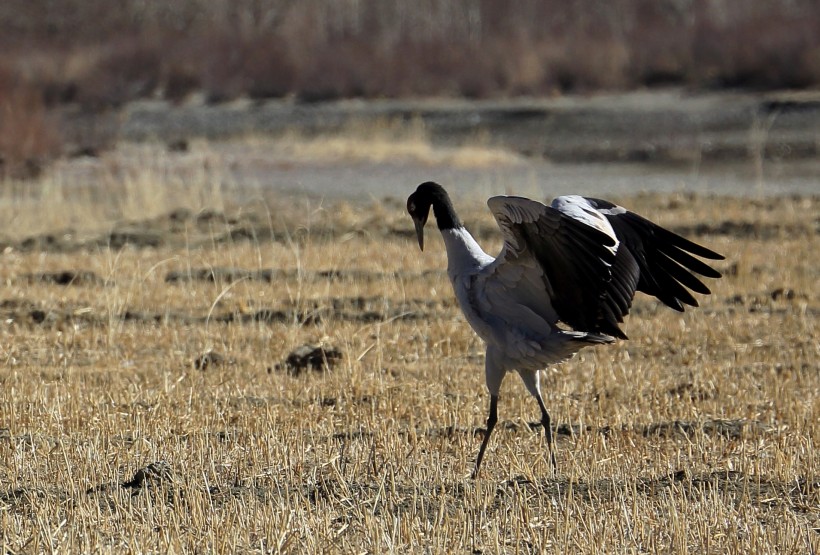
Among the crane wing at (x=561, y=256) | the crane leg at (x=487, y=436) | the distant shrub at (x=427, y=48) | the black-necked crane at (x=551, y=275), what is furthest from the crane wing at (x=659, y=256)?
the distant shrub at (x=427, y=48)

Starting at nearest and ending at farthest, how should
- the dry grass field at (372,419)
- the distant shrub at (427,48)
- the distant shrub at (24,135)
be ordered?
the dry grass field at (372,419) < the distant shrub at (24,135) < the distant shrub at (427,48)

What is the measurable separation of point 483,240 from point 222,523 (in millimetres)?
10969

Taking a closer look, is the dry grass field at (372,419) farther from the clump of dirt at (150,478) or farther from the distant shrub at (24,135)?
the distant shrub at (24,135)

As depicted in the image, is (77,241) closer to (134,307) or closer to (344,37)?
(134,307)

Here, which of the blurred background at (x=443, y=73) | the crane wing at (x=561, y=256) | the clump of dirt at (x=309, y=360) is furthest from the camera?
the blurred background at (x=443, y=73)

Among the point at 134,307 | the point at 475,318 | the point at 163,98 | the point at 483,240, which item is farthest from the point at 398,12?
the point at 475,318

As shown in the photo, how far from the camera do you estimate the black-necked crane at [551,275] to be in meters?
6.51

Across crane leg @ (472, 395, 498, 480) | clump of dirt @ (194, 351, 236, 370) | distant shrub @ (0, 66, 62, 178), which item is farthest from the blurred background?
crane leg @ (472, 395, 498, 480)

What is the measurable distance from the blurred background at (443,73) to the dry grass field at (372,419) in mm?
13453

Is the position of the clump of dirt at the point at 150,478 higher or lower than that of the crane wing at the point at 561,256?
lower

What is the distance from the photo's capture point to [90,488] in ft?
20.2

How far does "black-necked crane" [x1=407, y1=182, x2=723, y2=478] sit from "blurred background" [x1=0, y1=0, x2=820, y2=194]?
18.0m

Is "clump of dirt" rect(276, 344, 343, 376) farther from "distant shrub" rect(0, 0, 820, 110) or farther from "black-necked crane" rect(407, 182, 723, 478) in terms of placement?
"distant shrub" rect(0, 0, 820, 110)

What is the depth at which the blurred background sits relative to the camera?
110ft
